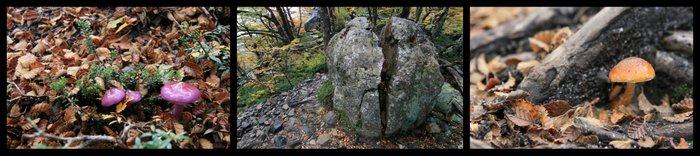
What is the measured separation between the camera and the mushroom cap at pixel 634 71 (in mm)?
3205

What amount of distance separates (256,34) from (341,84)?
0.55 metres

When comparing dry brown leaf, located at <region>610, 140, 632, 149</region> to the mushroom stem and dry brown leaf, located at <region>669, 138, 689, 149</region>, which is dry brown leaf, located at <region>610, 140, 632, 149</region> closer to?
dry brown leaf, located at <region>669, 138, 689, 149</region>

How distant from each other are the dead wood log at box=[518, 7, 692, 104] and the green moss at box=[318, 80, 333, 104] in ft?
4.60

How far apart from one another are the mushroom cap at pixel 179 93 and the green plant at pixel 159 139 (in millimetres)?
180

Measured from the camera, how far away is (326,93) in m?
2.87

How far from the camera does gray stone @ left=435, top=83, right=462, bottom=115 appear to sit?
9.35 feet

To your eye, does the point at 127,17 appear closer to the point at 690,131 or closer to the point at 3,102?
the point at 3,102

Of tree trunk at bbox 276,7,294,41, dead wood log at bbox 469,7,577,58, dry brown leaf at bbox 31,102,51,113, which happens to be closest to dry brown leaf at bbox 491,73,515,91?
dead wood log at bbox 469,7,577,58

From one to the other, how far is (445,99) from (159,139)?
1529 millimetres

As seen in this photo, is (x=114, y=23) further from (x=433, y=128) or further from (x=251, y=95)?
(x=433, y=128)

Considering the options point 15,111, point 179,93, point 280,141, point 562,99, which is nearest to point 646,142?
point 562,99

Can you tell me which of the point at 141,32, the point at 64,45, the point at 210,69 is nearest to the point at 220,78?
the point at 210,69

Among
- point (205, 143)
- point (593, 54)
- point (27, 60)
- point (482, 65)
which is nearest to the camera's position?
point (205, 143)

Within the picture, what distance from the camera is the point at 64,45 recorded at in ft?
11.7
